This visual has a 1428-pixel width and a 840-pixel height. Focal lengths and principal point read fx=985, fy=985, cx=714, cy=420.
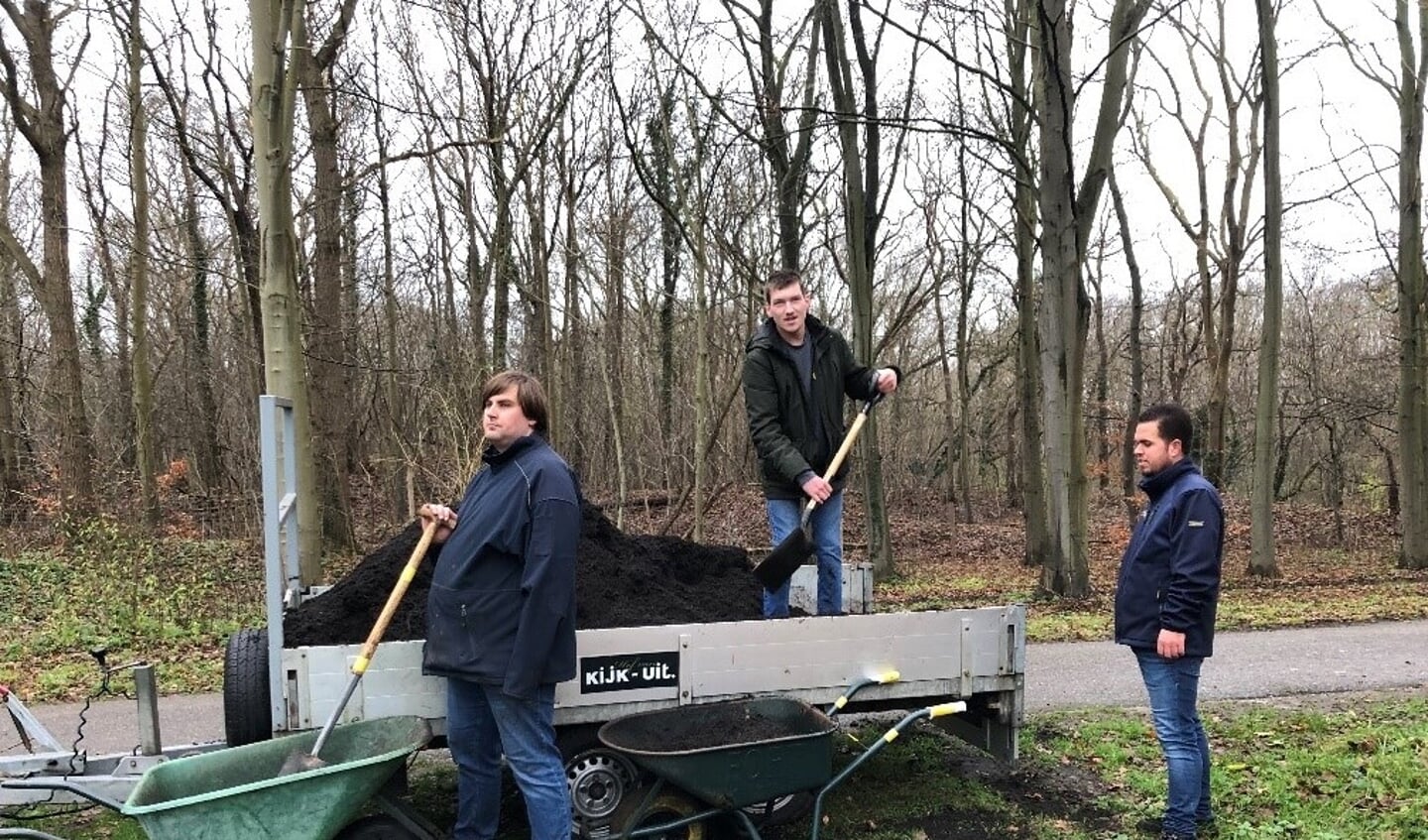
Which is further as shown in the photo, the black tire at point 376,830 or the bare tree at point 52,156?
the bare tree at point 52,156

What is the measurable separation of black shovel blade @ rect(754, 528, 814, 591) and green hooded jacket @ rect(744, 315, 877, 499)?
361 mm

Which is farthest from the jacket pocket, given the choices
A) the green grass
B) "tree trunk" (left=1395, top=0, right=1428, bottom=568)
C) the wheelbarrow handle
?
"tree trunk" (left=1395, top=0, right=1428, bottom=568)

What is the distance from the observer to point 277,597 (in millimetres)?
3779

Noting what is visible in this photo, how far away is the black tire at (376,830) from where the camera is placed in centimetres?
351

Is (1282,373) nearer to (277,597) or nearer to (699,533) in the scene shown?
(699,533)

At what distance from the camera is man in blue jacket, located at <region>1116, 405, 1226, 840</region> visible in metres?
3.86

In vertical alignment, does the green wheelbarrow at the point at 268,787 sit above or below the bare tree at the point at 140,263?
below

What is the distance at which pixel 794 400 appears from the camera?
519 centimetres

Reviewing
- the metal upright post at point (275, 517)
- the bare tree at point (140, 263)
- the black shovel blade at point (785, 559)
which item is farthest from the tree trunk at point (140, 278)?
the black shovel blade at point (785, 559)

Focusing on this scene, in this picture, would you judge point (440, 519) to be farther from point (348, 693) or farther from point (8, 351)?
point (8, 351)

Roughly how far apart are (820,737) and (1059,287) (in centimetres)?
789

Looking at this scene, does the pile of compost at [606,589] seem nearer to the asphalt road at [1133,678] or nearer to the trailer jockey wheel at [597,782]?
the trailer jockey wheel at [597,782]

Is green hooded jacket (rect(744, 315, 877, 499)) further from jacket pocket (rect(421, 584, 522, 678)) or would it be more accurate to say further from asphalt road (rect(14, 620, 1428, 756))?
asphalt road (rect(14, 620, 1428, 756))

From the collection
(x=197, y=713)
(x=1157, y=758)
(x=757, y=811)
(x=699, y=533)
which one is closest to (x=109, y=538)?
Answer: (x=197, y=713)
